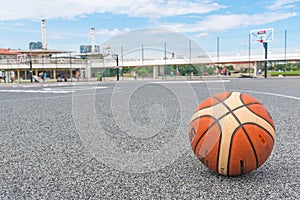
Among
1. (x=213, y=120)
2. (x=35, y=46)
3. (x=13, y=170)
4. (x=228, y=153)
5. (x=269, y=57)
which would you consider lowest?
(x=13, y=170)

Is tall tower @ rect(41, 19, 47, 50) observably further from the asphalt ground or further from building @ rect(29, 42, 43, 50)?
the asphalt ground

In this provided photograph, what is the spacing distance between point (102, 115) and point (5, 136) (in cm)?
225

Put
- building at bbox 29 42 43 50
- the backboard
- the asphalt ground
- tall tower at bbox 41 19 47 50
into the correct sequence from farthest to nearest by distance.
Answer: building at bbox 29 42 43 50 → tall tower at bbox 41 19 47 50 → the backboard → the asphalt ground

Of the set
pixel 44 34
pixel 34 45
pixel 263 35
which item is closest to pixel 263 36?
pixel 263 35

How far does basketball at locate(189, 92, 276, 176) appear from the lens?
233 cm

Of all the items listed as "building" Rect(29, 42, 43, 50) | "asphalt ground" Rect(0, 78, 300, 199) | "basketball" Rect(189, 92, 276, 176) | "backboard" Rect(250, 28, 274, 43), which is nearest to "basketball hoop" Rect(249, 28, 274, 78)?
"backboard" Rect(250, 28, 274, 43)

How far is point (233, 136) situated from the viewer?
2.34 metres

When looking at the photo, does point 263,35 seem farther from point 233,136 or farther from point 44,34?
point 44,34

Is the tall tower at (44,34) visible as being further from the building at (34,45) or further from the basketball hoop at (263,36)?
the basketball hoop at (263,36)

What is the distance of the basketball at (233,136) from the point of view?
2332 mm

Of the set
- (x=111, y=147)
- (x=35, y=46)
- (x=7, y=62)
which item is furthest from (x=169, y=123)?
(x=35, y=46)

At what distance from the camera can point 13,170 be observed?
2.85 metres

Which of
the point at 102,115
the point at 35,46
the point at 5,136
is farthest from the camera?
the point at 35,46

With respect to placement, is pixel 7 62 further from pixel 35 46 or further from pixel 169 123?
pixel 169 123
